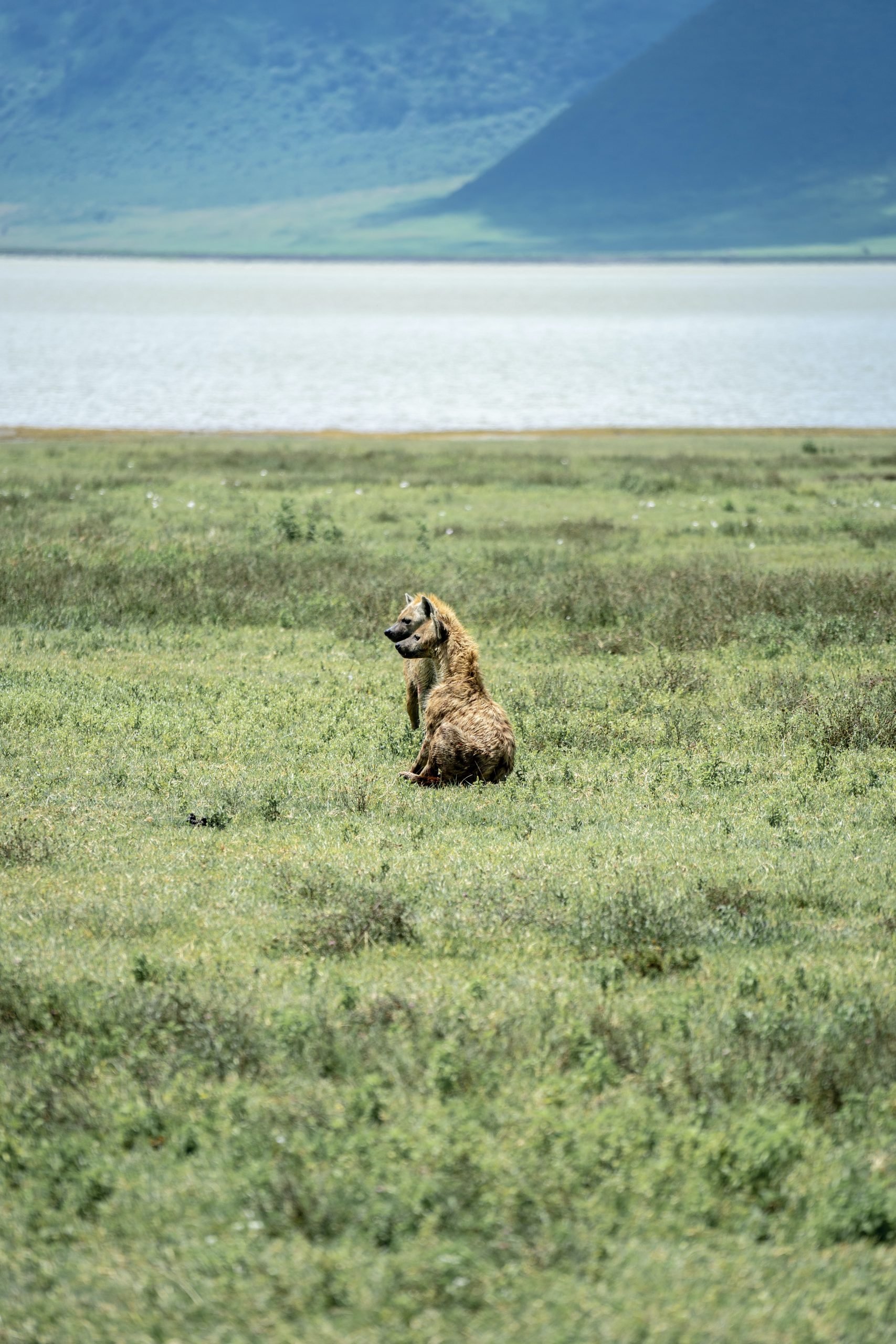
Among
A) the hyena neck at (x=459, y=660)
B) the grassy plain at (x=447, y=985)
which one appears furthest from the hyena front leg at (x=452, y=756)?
the hyena neck at (x=459, y=660)

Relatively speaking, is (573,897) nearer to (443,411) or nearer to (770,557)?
(770,557)

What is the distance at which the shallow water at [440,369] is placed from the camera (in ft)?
186

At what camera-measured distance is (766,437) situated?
46062mm

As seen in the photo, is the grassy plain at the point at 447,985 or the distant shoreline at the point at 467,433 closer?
the grassy plain at the point at 447,985

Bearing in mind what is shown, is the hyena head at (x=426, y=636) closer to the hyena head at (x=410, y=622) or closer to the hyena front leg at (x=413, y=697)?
the hyena head at (x=410, y=622)

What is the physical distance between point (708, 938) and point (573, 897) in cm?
81

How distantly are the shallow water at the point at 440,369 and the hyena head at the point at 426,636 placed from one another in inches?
1617

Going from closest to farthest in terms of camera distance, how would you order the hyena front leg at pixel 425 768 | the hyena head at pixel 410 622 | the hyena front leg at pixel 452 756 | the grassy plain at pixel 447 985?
the grassy plain at pixel 447 985, the hyena front leg at pixel 452 756, the hyena front leg at pixel 425 768, the hyena head at pixel 410 622

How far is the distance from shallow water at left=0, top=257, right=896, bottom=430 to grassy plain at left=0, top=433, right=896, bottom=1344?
3841 centimetres

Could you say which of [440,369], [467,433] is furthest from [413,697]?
[440,369]

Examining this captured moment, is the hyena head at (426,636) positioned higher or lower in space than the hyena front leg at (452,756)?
higher

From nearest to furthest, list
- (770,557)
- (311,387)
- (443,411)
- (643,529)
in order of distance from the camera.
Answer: (770,557) → (643,529) → (443,411) → (311,387)

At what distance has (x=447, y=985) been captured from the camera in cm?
730

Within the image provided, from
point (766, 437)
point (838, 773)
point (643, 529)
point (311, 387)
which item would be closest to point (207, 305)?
point (311, 387)
